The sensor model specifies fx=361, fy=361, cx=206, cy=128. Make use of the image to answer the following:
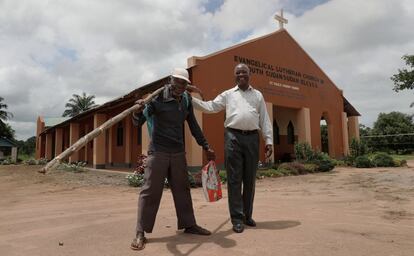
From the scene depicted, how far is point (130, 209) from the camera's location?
18.9 ft

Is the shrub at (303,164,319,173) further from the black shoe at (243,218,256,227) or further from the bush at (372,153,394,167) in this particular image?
the black shoe at (243,218,256,227)

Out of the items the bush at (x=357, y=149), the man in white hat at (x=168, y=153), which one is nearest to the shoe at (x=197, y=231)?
the man in white hat at (x=168, y=153)

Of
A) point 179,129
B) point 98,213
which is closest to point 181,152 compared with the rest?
point 179,129

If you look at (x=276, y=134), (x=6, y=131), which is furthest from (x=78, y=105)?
(x=276, y=134)

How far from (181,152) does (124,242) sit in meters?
1.08

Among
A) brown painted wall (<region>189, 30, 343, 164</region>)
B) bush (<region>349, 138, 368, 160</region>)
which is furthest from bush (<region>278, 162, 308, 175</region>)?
bush (<region>349, 138, 368, 160</region>)

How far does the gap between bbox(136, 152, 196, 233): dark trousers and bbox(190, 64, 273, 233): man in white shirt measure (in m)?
0.57

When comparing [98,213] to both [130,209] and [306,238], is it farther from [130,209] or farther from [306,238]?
[306,238]

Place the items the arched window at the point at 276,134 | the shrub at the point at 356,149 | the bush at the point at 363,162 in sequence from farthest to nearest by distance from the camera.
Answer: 1. the arched window at the point at 276,134
2. the shrub at the point at 356,149
3. the bush at the point at 363,162

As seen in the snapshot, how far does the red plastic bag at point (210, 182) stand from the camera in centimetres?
421

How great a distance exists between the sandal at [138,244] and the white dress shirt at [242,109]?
163 centimetres

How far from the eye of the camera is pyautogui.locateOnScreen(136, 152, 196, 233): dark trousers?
12.0 feet

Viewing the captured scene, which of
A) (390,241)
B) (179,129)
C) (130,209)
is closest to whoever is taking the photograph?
(390,241)

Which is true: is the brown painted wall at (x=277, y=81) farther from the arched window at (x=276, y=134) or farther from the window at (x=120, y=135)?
the window at (x=120, y=135)
